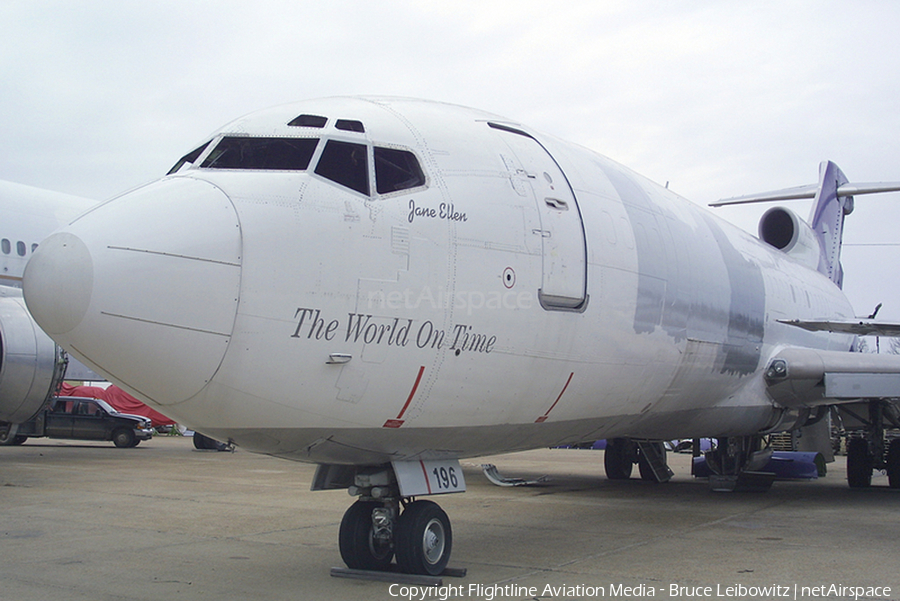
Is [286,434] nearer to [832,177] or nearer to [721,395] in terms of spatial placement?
[721,395]

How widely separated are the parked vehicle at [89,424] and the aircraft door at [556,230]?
74.3ft

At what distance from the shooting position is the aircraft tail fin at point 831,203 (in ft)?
62.6

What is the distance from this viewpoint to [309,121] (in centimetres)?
616

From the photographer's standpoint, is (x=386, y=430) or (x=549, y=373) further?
(x=549, y=373)

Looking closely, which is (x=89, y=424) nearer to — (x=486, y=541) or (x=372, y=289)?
(x=486, y=541)

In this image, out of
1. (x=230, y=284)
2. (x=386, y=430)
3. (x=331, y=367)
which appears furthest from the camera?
(x=386, y=430)

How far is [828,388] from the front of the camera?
36.4 feet

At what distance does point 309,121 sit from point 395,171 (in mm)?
727

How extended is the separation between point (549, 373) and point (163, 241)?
321 cm

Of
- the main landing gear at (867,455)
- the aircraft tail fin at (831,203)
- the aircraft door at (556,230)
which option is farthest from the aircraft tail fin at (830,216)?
the aircraft door at (556,230)

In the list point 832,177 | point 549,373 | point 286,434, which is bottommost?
point 286,434

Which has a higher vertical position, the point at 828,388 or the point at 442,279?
the point at 442,279

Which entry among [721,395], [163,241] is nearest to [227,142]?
[163,241]

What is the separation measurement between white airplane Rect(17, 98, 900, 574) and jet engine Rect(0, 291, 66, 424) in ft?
30.6
